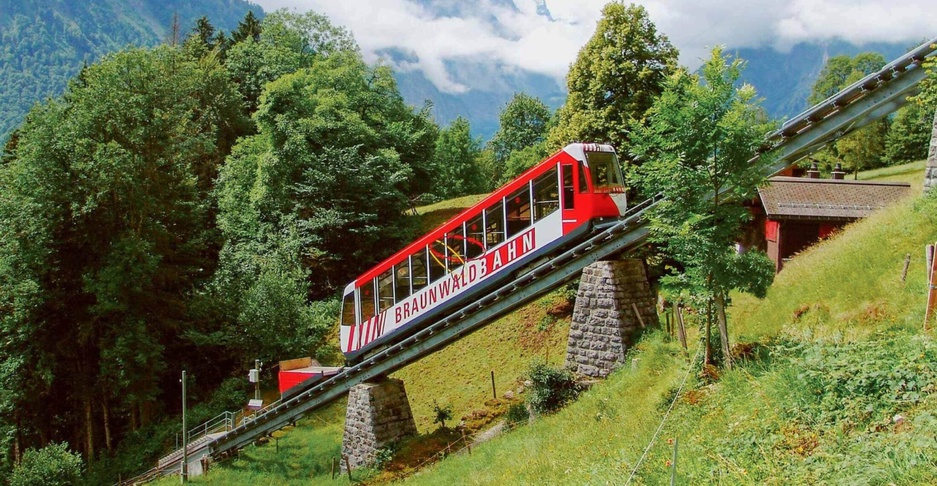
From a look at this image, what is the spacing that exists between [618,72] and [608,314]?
418 inches

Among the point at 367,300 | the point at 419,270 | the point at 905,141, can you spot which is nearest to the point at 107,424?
the point at 367,300

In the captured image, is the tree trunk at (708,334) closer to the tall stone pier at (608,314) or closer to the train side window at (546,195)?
the tall stone pier at (608,314)

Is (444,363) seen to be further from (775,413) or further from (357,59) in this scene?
(357,59)

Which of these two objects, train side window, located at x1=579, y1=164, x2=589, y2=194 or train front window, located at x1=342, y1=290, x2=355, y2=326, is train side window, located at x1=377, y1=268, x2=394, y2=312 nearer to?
train front window, located at x1=342, y1=290, x2=355, y2=326

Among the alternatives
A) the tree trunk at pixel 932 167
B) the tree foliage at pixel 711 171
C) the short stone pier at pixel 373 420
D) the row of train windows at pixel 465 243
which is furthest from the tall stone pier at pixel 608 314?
the tree trunk at pixel 932 167

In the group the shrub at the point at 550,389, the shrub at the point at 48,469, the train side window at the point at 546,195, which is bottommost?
the shrub at the point at 48,469

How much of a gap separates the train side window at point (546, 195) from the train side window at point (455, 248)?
2.55 m

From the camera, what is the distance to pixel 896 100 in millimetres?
14703

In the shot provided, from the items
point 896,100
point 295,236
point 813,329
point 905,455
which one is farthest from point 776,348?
point 295,236

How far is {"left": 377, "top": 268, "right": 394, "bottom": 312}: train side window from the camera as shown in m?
20.1

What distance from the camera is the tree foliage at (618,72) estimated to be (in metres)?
22.9

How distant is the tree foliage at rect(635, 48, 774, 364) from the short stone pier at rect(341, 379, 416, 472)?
11223 mm

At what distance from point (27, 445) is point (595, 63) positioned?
101 ft

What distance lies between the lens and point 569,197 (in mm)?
16484
